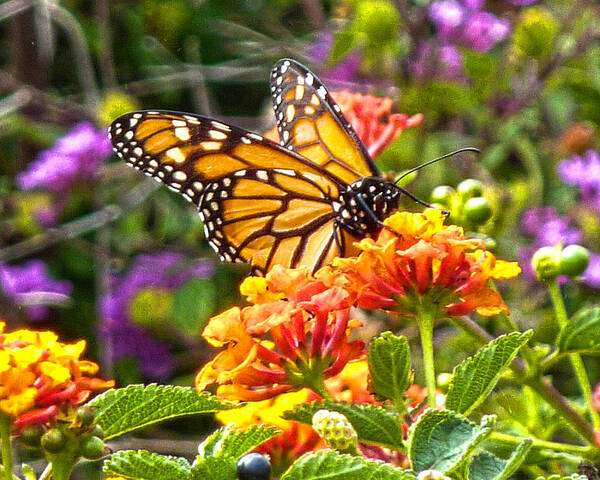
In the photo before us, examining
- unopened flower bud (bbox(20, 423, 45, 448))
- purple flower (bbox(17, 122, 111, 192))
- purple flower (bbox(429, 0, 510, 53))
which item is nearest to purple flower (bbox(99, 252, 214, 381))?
purple flower (bbox(17, 122, 111, 192))

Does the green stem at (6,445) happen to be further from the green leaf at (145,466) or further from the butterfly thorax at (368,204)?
the butterfly thorax at (368,204)

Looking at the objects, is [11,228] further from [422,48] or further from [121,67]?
[422,48]

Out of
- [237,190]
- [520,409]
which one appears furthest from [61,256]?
[520,409]

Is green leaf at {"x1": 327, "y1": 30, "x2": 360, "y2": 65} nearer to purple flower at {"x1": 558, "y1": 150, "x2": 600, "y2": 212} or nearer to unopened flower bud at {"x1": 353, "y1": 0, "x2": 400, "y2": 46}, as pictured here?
unopened flower bud at {"x1": 353, "y1": 0, "x2": 400, "y2": 46}

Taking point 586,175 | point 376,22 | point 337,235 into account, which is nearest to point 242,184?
point 337,235

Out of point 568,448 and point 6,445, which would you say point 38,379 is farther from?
point 568,448
